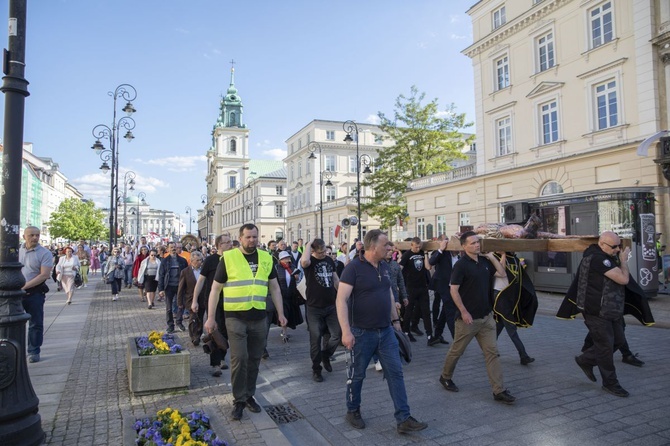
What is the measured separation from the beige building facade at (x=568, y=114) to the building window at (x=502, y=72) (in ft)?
0.21

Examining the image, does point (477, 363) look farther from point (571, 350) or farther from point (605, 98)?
point (605, 98)

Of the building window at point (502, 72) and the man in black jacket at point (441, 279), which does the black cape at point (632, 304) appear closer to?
the man in black jacket at point (441, 279)

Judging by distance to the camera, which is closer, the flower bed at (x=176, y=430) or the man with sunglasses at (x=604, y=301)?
the flower bed at (x=176, y=430)

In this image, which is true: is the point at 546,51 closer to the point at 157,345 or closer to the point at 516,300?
the point at 516,300

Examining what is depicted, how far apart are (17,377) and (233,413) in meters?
1.99

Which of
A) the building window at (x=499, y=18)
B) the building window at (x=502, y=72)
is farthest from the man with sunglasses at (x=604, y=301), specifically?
the building window at (x=499, y=18)

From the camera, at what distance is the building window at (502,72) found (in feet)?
90.4

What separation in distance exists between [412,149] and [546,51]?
493 inches

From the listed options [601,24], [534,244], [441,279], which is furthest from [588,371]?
[601,24]

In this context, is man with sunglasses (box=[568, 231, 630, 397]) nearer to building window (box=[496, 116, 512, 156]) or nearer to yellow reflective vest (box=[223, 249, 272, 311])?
yellow reflective vest (box=[223, 249, 272, 311])

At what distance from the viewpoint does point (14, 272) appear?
4328 millimetres

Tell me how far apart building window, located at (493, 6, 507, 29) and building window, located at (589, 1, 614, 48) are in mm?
5983

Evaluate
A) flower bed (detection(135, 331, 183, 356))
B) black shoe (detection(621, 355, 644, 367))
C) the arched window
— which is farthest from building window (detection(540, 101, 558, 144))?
flower bed (detection(135, 331, 183, 356))

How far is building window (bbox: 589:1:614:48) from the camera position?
21.7 m
